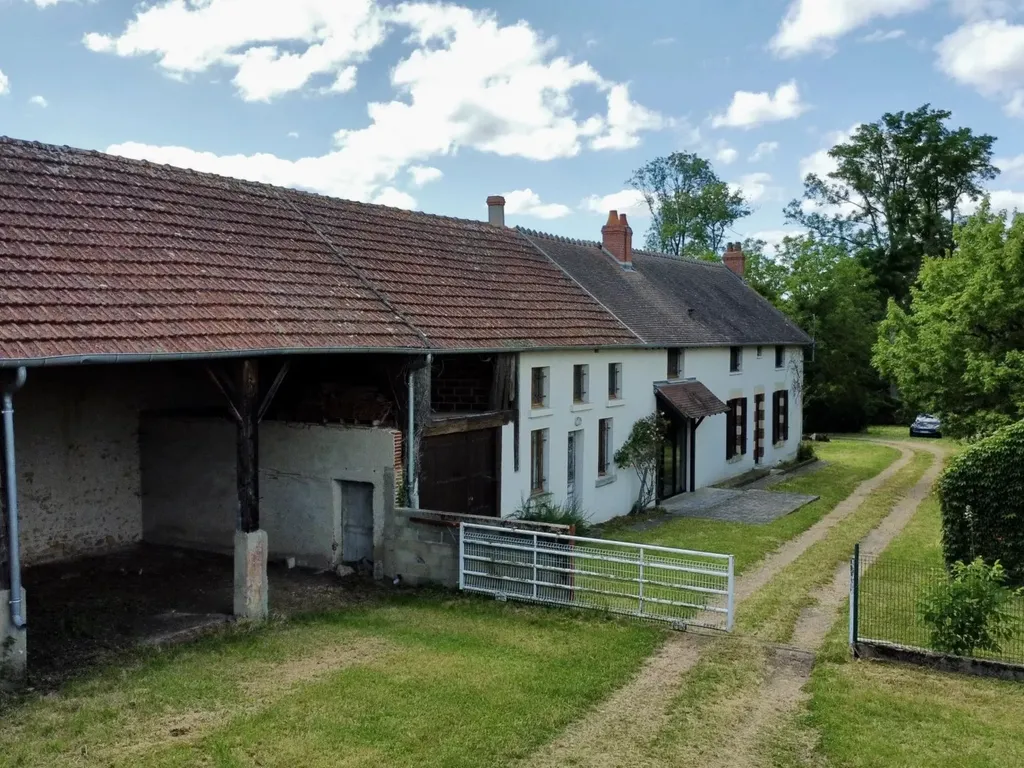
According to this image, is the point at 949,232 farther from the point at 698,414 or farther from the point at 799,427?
the point at 698,414

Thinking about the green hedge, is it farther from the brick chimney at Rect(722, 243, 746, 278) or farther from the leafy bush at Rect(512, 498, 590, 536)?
the brick chimney at Rect(722, 243, 746, 278)

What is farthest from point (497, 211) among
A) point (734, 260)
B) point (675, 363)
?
point (734, 260)

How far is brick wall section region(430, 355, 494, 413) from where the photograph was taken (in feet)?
57.8

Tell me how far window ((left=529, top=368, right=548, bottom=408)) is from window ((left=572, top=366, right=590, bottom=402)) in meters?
1.49

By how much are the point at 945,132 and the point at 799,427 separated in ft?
81.2

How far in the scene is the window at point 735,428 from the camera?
93.0 feet

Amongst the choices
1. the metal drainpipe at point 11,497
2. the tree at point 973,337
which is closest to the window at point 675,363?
the tree at point 973,337

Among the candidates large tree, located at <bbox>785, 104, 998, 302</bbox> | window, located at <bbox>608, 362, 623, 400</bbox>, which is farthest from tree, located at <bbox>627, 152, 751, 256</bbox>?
window, located at <bbox>608, 362, 623, 400</bbox>

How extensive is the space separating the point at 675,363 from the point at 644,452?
13.1 feet

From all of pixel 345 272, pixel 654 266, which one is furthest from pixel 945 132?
pixel 345 272

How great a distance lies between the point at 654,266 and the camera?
102 feet

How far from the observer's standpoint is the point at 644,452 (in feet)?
72.1

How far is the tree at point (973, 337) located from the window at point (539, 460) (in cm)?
1156

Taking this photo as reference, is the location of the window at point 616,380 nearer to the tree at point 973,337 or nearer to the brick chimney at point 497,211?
the brick chimney at point 497,211
